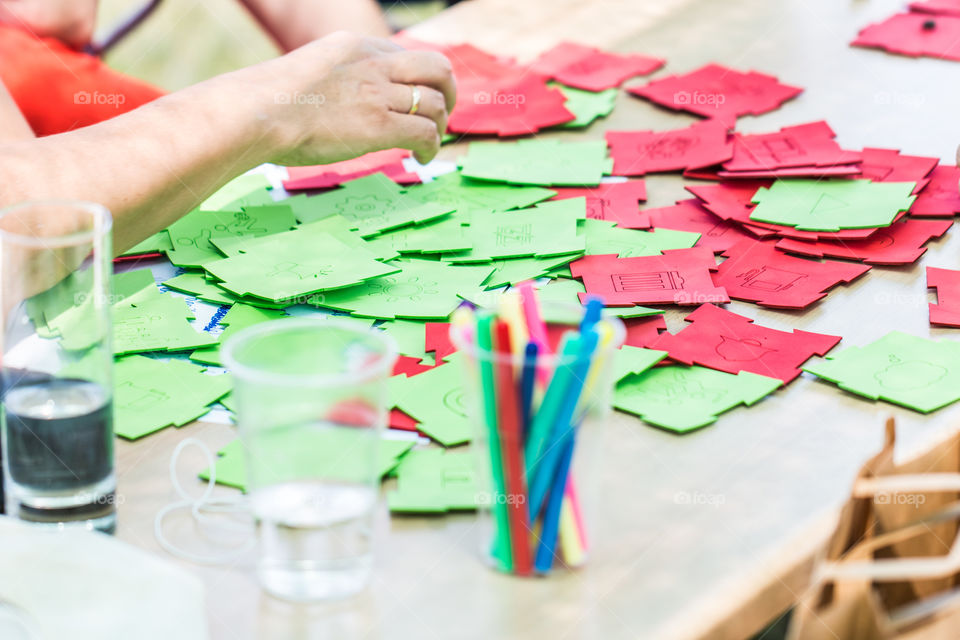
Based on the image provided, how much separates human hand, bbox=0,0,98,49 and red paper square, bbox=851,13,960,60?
142 centimetres

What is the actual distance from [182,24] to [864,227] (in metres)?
2.16

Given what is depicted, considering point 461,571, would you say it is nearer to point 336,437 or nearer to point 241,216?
point 336,437

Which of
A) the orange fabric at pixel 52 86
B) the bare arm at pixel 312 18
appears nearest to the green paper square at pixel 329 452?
the orange fabric at pixel 52 86

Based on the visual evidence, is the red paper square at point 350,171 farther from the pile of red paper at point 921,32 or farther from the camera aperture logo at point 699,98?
the pile of red paper at point 921,32

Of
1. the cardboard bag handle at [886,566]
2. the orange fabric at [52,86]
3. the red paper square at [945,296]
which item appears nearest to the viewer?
the cardboard bag handle at [886,566]

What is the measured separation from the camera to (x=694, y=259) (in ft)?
3.12

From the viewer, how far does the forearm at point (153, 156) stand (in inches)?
32.8

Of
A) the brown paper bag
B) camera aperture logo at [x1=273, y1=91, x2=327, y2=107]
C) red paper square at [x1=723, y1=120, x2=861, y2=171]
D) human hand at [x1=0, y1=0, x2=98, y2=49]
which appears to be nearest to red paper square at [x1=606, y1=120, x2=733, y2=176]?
red paper square at [x1=723, y1=120, x2=861, y2=171]

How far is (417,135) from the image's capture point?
3.71 feet

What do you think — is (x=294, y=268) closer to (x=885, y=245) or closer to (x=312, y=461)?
(x=312, y=461)

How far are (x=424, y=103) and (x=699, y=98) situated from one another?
43 centimetres

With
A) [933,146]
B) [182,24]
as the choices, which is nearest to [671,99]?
[933,146]

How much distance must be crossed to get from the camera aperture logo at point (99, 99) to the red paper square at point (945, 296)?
1.39 m

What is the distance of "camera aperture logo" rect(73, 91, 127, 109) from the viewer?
170 centimetres
